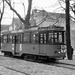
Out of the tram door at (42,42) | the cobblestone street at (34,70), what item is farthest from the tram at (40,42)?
the cobblestone street at (34,70)

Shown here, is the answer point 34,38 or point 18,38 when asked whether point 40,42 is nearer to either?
point 34,38

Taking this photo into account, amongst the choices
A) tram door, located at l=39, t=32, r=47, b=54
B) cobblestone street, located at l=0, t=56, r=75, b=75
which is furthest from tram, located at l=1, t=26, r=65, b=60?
cobblestone street, located at l=0, t=56, r=75, b=75

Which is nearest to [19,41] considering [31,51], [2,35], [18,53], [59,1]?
[18,53]

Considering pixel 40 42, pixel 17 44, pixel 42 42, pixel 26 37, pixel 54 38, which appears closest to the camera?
pixel 54 38

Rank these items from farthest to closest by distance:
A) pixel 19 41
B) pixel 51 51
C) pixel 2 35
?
pixel 2 35 → pixel 19 41 → pixel 51 51

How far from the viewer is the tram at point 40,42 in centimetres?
1595

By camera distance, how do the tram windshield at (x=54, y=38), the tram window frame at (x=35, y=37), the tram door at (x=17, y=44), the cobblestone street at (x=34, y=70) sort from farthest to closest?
1. the tram door at (x=17, y=44)
2. the tram window frame at (x=35, y=37)
3. the tram windshield at (x=54, y=38)
4. the cobblestone street at (x=34, y=70)

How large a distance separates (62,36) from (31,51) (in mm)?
3145

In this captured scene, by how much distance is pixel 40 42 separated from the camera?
16.7 m

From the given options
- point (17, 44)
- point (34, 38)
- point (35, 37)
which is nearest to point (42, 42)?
point (35, 37)

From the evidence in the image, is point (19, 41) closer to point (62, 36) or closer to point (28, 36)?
point (28, 36)

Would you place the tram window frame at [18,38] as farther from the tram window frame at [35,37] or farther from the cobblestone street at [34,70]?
the cobblestone street at [34,70]

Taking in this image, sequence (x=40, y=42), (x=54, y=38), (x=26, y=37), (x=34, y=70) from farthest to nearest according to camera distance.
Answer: (x=26, y=37), (x=40, y=42), (x=54, y=38), (x=34, y=70)

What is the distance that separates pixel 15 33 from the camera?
68.1 feet
